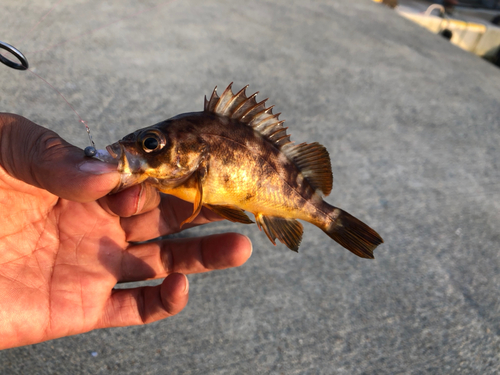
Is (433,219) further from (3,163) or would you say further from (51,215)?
(3,163)

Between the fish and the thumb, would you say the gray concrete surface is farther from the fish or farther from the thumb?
the thumb

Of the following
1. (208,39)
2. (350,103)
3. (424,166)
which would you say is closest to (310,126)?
(350,103)

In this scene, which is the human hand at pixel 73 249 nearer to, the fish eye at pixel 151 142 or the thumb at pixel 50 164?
the thumb at pixel 50 164

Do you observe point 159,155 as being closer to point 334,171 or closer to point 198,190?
point 198,190

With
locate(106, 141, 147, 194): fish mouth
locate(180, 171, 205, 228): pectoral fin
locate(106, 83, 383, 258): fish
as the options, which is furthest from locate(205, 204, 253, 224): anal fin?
locate(106, 141, 147, 194): fish mouth

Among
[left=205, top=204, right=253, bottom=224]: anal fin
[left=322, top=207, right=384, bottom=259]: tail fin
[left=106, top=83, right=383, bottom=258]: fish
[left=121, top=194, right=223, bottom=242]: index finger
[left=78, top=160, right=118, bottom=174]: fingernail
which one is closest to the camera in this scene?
[left=78, top=160, right=118, bottom=174]: fingernail

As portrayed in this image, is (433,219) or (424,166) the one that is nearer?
(433,219)
